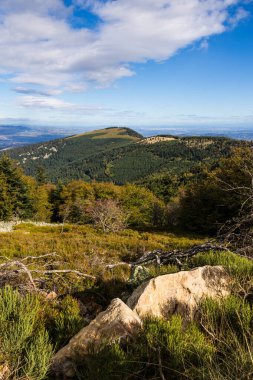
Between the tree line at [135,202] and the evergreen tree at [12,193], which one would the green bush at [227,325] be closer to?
the tree line at [135,202]

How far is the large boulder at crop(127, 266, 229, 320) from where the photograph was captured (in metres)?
2.95

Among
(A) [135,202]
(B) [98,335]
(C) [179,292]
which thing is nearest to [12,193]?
(A) [135,202]

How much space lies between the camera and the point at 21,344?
2.37 metres

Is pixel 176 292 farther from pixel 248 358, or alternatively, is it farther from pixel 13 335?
pixel 13 335

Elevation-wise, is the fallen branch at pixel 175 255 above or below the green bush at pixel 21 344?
below

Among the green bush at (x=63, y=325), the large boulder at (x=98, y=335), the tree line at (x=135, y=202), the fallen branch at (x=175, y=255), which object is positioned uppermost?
the large boulder at (x=98, y=335)

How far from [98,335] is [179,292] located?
109 cm

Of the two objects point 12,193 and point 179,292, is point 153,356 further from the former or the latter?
point 12,193

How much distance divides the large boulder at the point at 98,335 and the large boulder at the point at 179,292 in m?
0.26

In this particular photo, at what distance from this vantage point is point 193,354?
2170 millimetres

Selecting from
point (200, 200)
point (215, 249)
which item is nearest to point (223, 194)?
point (200, 200)

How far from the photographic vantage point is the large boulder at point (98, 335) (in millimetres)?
2346

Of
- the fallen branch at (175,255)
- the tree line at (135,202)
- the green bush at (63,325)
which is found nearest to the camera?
the green bush at (63,325)

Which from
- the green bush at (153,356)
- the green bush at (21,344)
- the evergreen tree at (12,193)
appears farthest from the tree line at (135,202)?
the green bush at (21,344)
